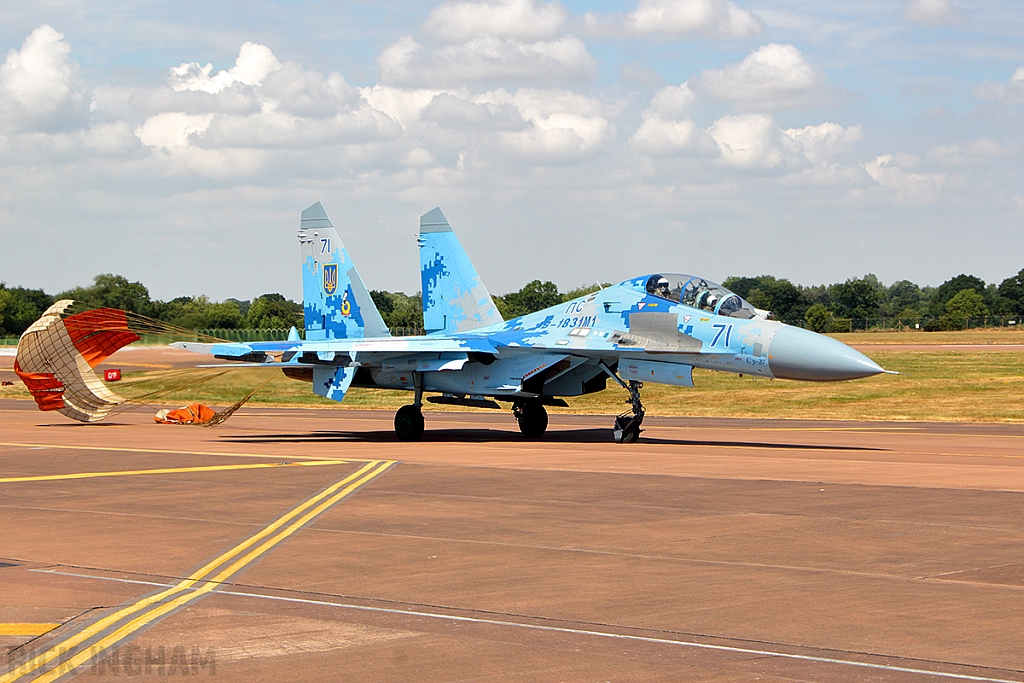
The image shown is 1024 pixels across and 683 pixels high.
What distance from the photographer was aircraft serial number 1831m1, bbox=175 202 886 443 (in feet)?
68.9

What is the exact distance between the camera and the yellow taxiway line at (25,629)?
25.5 feet

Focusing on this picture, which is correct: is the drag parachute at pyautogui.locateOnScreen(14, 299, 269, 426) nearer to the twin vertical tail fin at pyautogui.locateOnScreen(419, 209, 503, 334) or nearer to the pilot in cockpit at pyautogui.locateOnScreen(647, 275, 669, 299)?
the twin vertical tail fin at pyautogui.locateOnScreen(419, 209, 503, 334)

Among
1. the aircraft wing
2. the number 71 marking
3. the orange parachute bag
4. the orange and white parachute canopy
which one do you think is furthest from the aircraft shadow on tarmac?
the orange parachute bag

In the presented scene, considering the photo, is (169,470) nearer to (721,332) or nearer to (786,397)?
(721,332)

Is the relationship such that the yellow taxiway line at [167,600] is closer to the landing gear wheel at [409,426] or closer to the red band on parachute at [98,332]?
the landing gear wheel at [409,426]

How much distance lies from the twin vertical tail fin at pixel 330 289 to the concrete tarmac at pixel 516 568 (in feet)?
25.7

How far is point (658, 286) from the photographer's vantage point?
2270 centimetres

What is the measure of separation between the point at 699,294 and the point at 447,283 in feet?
25.3

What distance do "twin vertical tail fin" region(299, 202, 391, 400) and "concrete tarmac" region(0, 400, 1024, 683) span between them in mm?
7841

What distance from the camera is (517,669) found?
6926mm

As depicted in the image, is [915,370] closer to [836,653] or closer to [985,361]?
[985,361]

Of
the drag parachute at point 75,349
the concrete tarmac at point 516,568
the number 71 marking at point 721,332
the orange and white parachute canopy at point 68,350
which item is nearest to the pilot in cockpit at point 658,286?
the number 71 marking at point 721,332

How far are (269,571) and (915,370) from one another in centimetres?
4811

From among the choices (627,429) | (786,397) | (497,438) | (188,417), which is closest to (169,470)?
(497,438)
